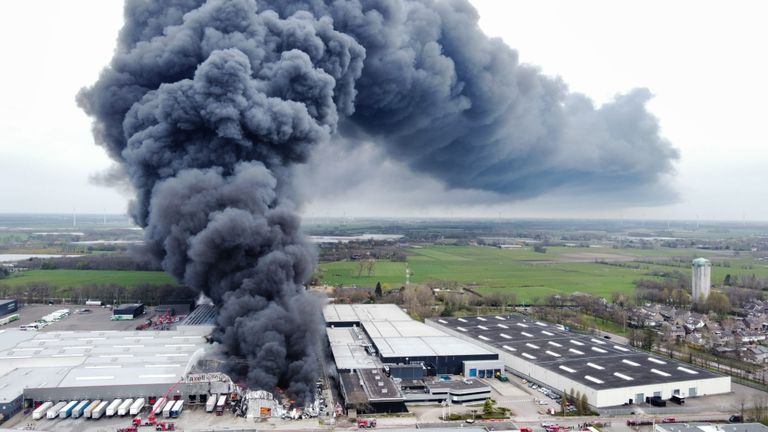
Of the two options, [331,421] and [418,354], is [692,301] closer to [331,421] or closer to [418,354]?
[418,354]

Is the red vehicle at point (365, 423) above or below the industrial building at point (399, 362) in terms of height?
below

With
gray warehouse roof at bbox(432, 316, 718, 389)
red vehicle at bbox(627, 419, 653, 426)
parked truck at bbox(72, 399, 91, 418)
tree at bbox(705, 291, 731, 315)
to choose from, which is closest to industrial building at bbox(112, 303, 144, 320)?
parked truck at bbox(72, 399, 91, 418)

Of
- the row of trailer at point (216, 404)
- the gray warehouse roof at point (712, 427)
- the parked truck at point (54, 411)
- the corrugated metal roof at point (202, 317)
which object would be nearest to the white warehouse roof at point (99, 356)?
the parked truck at point (54, 411)

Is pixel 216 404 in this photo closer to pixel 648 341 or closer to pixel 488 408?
pixel 488 408

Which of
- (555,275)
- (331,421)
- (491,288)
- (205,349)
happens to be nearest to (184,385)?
(205,349)

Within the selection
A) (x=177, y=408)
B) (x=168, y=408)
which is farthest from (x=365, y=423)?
(x=168, y=408)

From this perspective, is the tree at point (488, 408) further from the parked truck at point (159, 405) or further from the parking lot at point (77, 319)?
the parking lot at point (77, 319)
